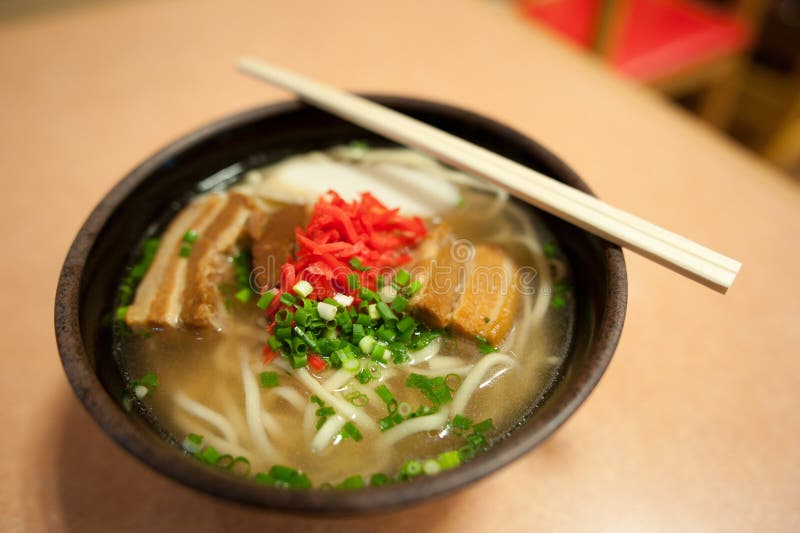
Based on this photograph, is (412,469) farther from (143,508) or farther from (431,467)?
(143,508)

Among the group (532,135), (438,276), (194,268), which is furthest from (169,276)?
(532,135)

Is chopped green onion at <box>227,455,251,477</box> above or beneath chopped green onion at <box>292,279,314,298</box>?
beneath

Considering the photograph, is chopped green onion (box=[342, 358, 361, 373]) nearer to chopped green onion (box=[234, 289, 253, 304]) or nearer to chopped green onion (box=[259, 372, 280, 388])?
chopped green onion (box=[259, 372, 280, 388])

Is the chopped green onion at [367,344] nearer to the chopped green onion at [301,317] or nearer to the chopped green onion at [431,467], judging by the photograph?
the chopped green onion at [301,317]

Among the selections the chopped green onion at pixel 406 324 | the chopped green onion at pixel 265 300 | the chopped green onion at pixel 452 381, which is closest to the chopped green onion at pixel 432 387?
the chopped green onion at pixel 452 381

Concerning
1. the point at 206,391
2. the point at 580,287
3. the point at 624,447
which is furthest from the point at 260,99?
the point at 624,447

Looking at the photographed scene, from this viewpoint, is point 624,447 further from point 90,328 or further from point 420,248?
point 90,328

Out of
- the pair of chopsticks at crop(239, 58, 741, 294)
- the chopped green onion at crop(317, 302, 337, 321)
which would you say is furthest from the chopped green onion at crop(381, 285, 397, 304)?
the pair of chopsticks at crop(239, 58, 741, 294)
